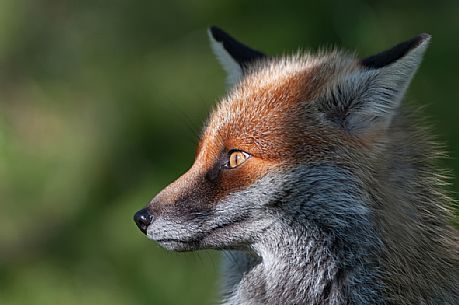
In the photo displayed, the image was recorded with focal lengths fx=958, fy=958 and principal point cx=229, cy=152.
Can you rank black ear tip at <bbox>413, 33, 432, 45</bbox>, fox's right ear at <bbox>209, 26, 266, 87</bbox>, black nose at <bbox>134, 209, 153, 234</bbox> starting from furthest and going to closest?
fox's right ear at <bbox>209, 26, 266, 87</bbox> → black nose at <bbox>134, 209, 153, 234</bbox> → black ear tip at <bbox>413, 33, 432, 45</bbox>

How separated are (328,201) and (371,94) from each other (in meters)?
0.71

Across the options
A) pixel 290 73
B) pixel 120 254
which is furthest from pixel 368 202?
pixel 120 254

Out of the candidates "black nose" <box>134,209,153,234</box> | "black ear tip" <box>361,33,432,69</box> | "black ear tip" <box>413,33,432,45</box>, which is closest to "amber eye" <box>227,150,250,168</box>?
"black nose" <box>134,209,153,234</box>

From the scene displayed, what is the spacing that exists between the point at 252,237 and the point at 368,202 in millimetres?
719

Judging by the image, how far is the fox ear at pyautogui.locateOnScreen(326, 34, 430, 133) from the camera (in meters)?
5.70

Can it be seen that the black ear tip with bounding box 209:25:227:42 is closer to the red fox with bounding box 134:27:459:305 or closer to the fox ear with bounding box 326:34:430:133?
the red fox with bounding box 134:27:459:305

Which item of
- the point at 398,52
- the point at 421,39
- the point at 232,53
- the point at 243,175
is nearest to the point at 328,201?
the point at 243,175

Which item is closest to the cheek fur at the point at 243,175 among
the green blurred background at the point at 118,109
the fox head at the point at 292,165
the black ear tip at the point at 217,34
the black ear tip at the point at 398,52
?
the fox head at the point at 292,165

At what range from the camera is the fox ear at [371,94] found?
570 cm

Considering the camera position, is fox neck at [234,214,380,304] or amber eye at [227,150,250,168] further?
amber eye at [227,150,250,168]

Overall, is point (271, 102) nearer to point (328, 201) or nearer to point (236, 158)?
point (236, 158)

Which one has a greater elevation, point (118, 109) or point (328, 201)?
point (118, 109)

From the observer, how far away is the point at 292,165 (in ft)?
18.7

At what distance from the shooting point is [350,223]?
18.5ft
